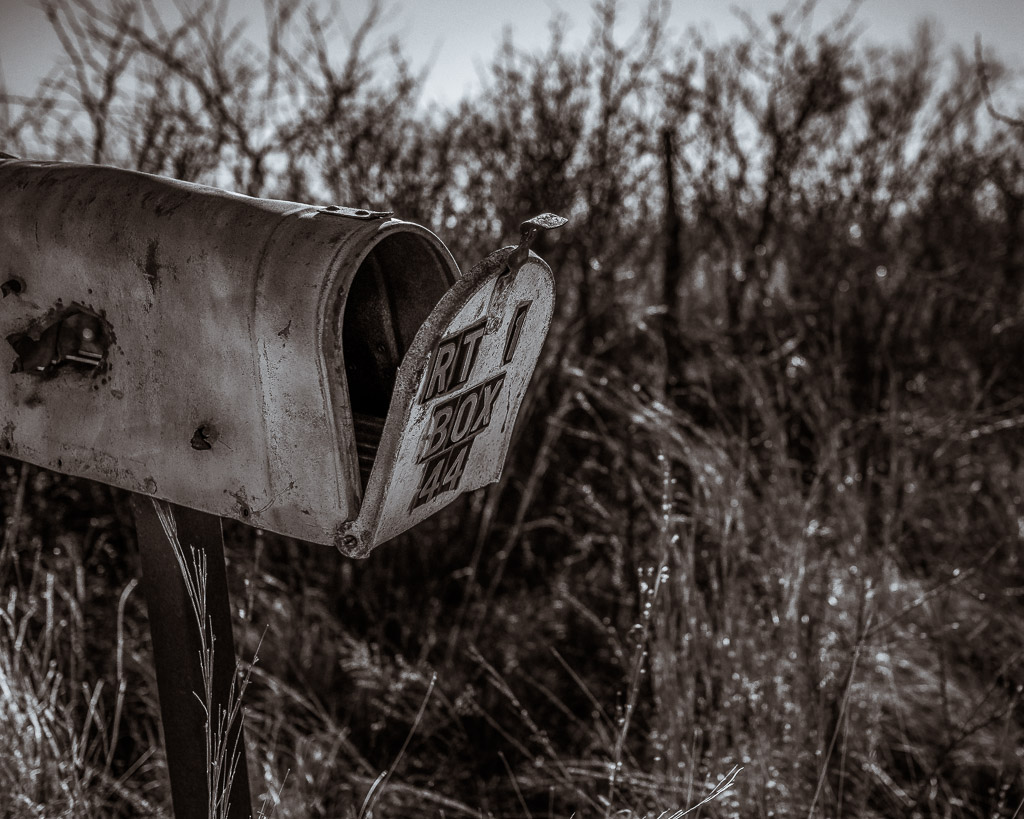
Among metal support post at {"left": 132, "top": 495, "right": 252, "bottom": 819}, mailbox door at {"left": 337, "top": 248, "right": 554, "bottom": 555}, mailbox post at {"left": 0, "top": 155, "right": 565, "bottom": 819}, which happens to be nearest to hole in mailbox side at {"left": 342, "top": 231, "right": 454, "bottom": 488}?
mailbox post at {"left": 0, "top": 155, "right": 565, "bottom": 819}

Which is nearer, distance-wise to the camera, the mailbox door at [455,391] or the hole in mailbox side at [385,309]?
the mailbox door at [455,391]

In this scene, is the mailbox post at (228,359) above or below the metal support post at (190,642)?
above

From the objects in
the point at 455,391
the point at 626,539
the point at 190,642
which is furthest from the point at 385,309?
the point at 626,539

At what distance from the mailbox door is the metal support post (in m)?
0.25

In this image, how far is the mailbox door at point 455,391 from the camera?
90 centimetres

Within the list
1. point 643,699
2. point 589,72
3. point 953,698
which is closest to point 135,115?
point 589,72

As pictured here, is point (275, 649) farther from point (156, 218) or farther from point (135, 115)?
point (135, 115)

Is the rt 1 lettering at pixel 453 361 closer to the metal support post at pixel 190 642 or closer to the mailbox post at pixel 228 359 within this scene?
the mailbox post at pixel 228 359

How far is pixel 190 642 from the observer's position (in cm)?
112

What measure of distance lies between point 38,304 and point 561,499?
2230mm

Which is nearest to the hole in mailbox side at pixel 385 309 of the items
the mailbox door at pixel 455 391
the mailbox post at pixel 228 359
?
the mailbox post at pixel 228 359

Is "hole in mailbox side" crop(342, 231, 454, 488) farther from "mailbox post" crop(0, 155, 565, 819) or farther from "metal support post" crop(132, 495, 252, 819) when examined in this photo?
"metal support post" crop(132, 495, 252, 819)

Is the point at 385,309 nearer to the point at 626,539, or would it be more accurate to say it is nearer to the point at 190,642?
the point at 190,642

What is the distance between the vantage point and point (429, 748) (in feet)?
7.08
